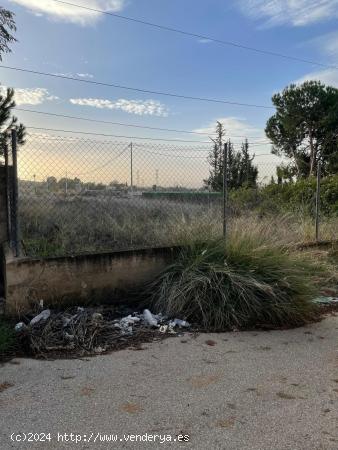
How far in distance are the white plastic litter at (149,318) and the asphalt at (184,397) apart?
0.43 metres

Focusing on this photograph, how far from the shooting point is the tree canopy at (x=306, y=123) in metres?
26.0

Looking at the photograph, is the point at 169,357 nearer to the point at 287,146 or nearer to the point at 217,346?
the point at 217,346

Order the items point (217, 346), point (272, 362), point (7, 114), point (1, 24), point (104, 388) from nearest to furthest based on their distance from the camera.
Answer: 1. point (104, 388)
2. point (272, 362)
3. point (217, 346)
4. point (1, 24)
5. point (7, 114)

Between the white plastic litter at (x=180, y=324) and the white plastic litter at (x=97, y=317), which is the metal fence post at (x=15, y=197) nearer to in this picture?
the white plastic litter at (x=97, y=317)

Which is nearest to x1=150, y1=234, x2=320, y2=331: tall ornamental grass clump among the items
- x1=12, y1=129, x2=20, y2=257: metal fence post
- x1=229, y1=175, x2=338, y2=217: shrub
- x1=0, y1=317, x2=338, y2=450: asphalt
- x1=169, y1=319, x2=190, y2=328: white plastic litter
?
x1=169, y1=319, x2=190, y2=328: white plastic litter

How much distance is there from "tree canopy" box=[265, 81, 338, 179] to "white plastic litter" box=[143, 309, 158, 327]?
881 inches

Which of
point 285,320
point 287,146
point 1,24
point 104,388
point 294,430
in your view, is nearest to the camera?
point 294,430

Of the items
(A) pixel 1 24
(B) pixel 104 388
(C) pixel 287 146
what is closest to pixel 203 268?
(B) pixel 104 388

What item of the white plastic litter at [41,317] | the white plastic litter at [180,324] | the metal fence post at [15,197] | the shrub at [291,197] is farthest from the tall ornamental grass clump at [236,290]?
the shrub at [291,197]

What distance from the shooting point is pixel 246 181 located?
415 inches

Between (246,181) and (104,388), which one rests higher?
(246,181)

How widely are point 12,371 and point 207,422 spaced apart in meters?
1.74

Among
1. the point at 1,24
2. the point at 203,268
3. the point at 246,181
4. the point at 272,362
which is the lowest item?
the point at 272,362

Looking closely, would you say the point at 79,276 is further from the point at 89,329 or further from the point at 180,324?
the point at 180,324
